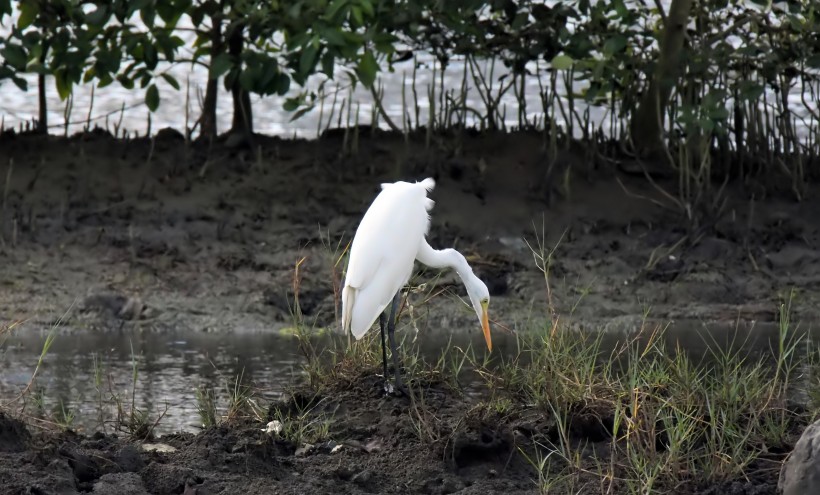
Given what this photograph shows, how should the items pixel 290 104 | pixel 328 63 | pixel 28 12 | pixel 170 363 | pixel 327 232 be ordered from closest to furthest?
pixel 170 363
pixel 327 232
pixel 328 63
pixel 28 12
pixel 290 104

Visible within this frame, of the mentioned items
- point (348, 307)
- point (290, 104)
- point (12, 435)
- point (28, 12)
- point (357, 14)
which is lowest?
point (12, 435)

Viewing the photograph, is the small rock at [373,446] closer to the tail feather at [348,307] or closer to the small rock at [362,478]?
the small rock at [362,478]

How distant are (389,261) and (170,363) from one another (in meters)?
1.70

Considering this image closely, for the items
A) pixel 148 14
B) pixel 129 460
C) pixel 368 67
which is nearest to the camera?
pixel 129 460

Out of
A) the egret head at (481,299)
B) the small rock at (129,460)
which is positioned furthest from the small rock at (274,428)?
the egret head at (481,299)

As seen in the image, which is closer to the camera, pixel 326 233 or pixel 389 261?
pixel 389 261

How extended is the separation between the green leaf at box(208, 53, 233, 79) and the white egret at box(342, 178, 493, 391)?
2.52 metres

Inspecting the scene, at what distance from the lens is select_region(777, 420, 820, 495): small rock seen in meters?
3.35

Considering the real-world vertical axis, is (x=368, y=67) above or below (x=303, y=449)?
above

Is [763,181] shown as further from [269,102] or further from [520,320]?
[269,102]

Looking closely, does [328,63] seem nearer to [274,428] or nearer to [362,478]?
[274,428]

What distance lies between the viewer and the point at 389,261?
4742 millimetres

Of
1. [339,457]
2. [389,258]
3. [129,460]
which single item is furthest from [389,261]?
[129,460]

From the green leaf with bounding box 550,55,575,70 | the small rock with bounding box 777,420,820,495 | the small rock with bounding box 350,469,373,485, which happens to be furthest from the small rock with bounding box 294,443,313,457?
the green leaf with bounding box 550,55,575,70
